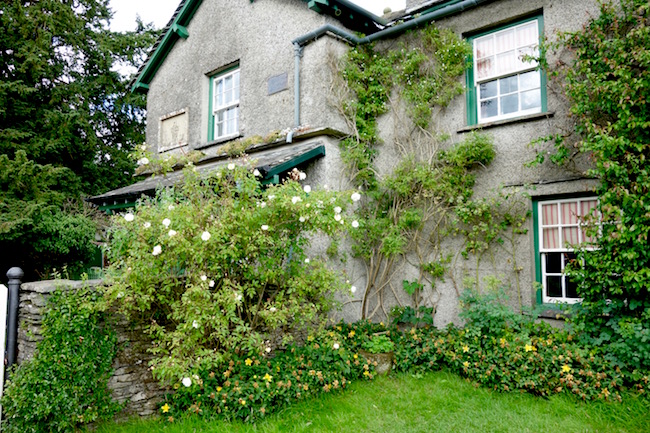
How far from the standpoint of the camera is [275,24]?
9.65 meters

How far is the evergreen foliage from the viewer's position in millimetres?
13445

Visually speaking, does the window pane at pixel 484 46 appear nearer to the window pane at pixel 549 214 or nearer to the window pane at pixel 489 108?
the window pane at pixel 489 108

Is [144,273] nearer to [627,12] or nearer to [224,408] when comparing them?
[224,408]

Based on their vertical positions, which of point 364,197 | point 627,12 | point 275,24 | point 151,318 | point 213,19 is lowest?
point 151,318

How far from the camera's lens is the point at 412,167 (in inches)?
308

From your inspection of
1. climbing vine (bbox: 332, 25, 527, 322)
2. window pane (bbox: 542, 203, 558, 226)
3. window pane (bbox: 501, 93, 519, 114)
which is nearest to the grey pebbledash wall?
climbing vine (bbox: 332, 25, 527, 322)

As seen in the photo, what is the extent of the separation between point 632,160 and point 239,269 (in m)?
5.22

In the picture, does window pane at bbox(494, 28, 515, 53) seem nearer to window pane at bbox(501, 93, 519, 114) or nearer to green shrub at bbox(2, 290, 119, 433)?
window pane at bbox(501, 93, 519, 114)

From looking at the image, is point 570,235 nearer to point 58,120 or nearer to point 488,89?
point 488,89

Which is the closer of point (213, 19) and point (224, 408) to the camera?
point (224, 408)

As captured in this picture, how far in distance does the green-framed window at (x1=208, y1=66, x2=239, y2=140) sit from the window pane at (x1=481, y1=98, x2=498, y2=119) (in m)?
5.53

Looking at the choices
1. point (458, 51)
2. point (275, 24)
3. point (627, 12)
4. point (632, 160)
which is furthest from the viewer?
point (275, 24)

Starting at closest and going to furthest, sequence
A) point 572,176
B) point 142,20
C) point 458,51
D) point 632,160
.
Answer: point 632,160
point 572,176
point 458,51
point 142,20

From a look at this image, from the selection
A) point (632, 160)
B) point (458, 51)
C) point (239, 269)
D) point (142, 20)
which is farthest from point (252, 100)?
point (142, 20)
